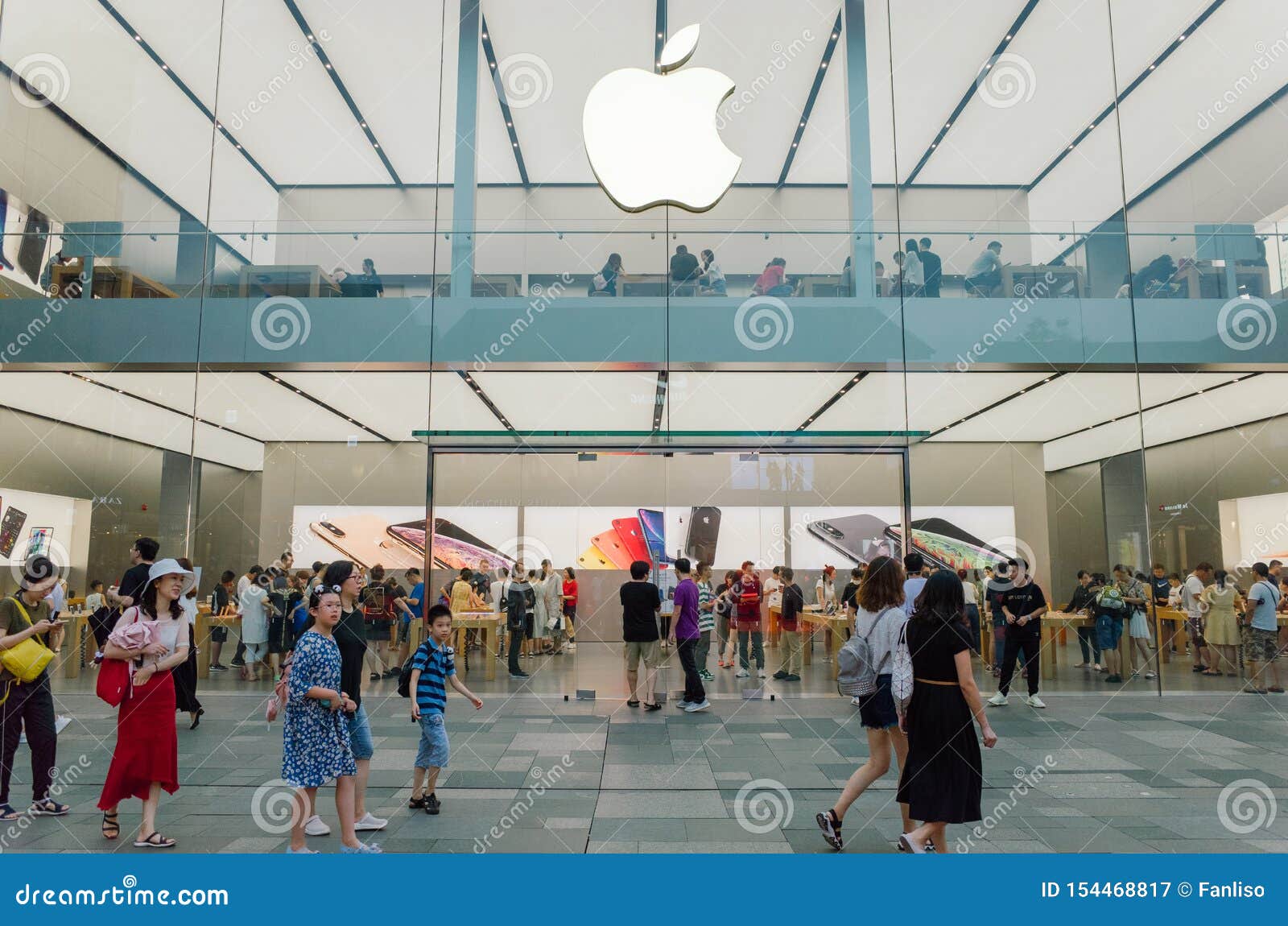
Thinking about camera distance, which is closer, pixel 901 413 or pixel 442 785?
pixel 442 785

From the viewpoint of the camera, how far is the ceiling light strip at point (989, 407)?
408 inches

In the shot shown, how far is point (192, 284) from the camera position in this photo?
10133 mm

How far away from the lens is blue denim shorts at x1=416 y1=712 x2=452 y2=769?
475 cm

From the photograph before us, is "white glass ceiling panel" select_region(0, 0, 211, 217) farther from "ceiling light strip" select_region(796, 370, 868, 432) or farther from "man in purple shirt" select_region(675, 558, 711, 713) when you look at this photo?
"ceiling light strip" select_region(796, 370, 868, 432)

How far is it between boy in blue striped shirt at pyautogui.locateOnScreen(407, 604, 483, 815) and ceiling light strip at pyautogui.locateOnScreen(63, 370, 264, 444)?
6522 mm

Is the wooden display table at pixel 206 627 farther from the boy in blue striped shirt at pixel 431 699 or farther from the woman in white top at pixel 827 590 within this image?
the woman in white top at pixel 827 590

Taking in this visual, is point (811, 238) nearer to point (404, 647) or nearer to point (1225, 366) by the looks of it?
point (1225, 366)

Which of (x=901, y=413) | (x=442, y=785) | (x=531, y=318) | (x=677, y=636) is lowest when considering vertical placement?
(x=442, y=785)

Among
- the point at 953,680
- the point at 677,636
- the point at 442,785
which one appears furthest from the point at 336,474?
the point at 953,680

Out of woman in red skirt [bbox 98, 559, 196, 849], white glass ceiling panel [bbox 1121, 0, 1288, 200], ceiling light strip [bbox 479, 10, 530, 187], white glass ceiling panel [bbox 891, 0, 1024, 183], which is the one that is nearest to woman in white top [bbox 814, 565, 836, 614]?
white glass ceiling panel [bbox 1121, 0, 1288, 200]

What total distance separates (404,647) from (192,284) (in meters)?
5.38

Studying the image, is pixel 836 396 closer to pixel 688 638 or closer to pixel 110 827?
pixel 688 638

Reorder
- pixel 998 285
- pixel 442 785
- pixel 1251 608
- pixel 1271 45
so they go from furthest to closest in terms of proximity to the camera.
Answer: pixel 1271 45
pixel 998 285
pixel 1251 608
pixel 442 785

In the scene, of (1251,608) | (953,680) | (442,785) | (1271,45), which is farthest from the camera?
(1271,45)
